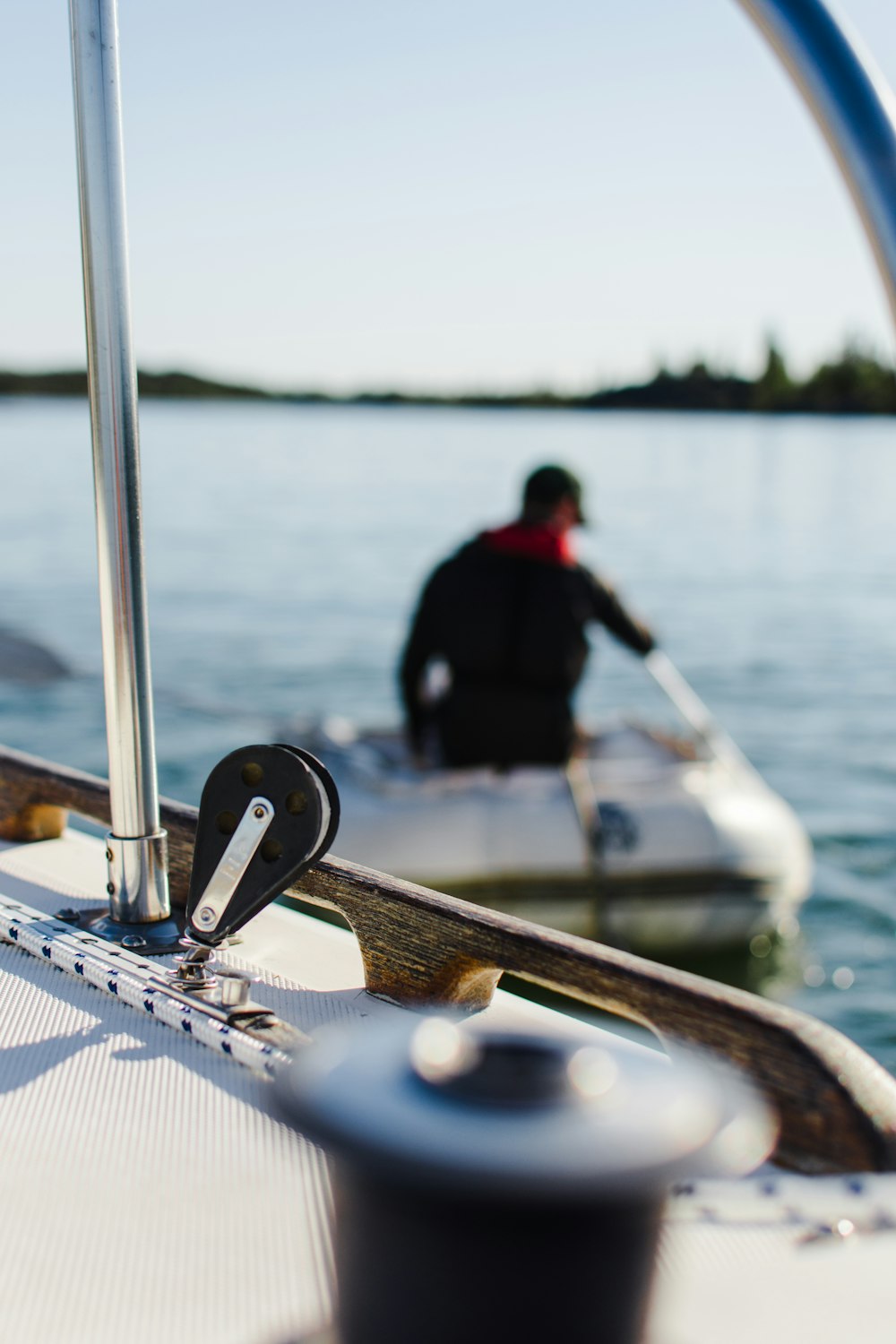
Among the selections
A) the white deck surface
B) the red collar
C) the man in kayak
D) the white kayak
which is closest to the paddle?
the white kayak

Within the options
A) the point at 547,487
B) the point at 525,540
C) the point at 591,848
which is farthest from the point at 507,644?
the point at 591,848

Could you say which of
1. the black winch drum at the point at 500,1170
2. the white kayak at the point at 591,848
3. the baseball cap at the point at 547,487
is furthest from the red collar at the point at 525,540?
the black winch drum at the point at 500,1170

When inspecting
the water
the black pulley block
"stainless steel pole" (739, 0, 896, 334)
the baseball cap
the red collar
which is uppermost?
"stainless steel pole" (739, 0, 896, 334)

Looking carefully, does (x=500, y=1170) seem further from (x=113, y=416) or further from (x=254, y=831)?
(x=113, y=416)

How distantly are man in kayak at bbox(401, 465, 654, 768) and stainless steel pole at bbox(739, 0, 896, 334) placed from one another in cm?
403

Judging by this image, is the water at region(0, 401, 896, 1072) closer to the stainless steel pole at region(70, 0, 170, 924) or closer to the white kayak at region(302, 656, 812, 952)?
the white kayak at region(302, 656, 812, 952)

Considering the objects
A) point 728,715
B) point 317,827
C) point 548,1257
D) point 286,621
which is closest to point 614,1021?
point 317,827

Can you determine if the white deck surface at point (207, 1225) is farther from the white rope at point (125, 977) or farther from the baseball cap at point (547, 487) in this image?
the baseball cap at point (547, 487)

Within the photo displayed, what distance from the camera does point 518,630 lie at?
5316 millimetres

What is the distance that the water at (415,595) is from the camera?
8.07m

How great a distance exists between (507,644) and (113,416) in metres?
3.85

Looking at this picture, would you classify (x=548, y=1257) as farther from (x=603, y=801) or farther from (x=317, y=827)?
(x=603, y=801)

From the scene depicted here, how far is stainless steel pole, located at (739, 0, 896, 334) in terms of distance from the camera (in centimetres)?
108

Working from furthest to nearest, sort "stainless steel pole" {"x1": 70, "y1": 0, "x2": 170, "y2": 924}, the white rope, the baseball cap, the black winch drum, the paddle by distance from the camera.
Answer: the paddle < the baseball cap < "stainless steel pole" {"x1": 70, "y1": 0, "x2": 170, "y2": 924} < the white rope < the black winch drum
